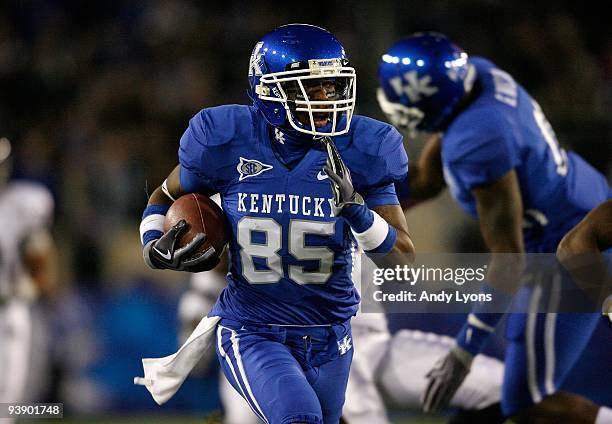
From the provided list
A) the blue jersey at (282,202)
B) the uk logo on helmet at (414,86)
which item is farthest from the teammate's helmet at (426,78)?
the blue jersey at (282,202)

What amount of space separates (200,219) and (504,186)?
1465 mm

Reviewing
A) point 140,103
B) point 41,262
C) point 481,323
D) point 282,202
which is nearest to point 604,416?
point 481,323


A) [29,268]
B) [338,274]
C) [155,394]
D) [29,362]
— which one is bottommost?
[29,362]

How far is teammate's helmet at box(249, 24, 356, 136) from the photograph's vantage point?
9.03 ft

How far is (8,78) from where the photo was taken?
6.12m

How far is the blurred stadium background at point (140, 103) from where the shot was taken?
194 inches

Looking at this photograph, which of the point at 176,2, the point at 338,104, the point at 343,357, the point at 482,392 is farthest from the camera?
the point at 176,2

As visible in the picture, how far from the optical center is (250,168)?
9.31ft

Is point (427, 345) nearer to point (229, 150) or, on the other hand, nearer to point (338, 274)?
point (338, 274)

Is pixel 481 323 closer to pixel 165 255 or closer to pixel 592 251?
pixel 592 251

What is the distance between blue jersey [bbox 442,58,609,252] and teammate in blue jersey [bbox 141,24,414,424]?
1013 millimetres

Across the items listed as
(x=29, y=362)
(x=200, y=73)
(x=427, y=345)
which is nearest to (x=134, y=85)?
(x=200, y=73)

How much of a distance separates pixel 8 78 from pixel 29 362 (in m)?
1.94

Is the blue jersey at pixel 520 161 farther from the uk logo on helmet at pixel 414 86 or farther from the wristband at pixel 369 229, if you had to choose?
the wristband at pixel 369 229
